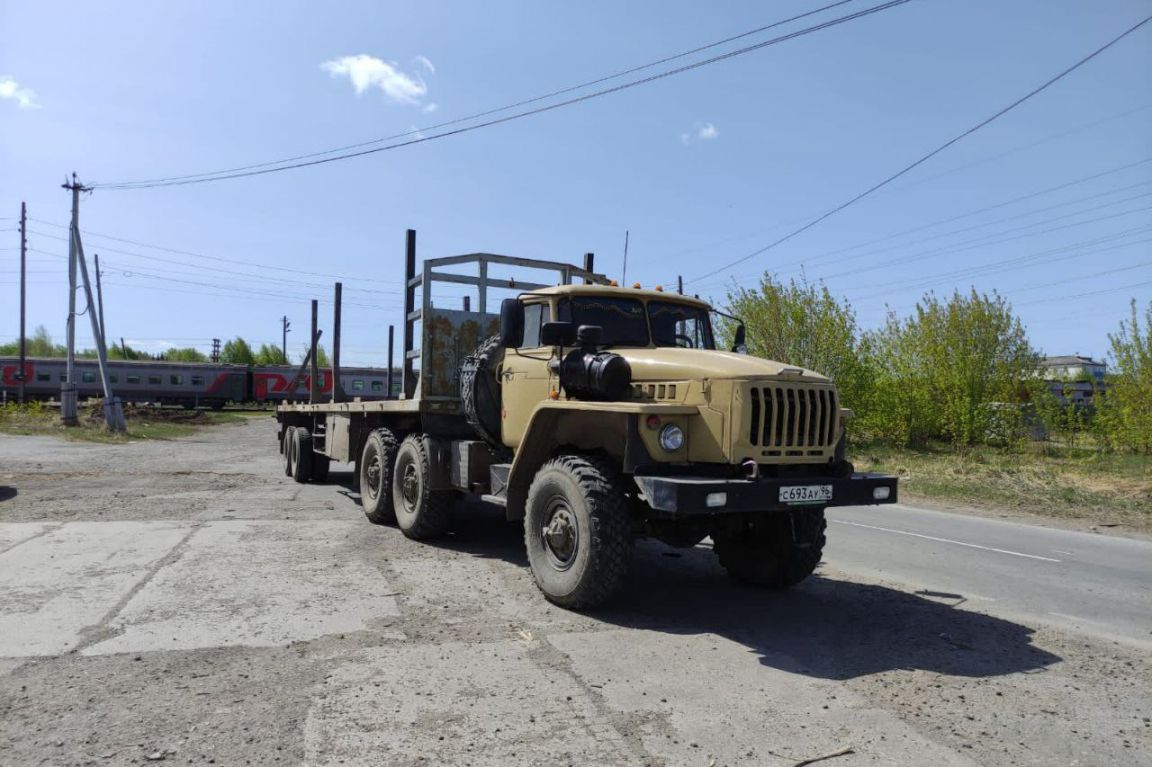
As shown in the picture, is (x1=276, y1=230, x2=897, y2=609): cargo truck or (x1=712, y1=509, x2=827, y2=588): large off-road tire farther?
(x1=712, y1=509, x2=827, y2=588): large off-road tire

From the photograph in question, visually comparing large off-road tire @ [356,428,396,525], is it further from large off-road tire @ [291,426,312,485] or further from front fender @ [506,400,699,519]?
large off-road tire @ [291,426,312,485]

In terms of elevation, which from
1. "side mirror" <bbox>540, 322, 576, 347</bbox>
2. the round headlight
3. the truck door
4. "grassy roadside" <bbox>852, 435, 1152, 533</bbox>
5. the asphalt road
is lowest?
"grassy roadside" <bbox>852, 435, 1152, 533</bbox>

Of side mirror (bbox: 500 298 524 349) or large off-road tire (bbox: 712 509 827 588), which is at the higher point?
A: side mirror (bbox: 500 298 524 349)

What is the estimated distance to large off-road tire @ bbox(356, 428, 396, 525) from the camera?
9.38m

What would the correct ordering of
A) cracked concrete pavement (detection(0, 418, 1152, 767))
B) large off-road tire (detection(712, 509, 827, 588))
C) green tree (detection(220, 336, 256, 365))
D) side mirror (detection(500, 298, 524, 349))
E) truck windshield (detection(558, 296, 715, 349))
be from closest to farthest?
cracked concrete pavement (detection(0, 418, 1152, 767)) → large off-road tire (detection(712, 509, 827, 588)) → side mirror (detection(500, 298, 524, 349)) → truck windshield (detection(558, 296, 715, 349)) → green tree (detection(220, 336, 256, 365))

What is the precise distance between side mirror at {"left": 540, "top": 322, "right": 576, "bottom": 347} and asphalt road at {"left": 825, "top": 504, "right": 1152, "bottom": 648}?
3726 millimetres


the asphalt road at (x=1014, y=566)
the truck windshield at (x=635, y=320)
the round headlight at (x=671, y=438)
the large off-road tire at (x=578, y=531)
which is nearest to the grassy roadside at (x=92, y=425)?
the truck windshield at (x=635, y=320)

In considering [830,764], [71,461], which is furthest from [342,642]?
[71,461]

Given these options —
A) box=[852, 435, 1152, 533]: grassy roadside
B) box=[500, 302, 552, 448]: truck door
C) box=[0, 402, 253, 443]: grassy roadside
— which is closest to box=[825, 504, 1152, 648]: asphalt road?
box=[852, 435, 1152, 533]: grassy roadside

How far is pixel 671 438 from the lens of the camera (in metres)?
5.42

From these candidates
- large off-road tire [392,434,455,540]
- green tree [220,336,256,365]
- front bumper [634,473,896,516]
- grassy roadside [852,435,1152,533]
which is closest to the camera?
front bumper [634,473,896,516]

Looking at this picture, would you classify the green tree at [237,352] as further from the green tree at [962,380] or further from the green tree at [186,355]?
the green tree at [962,380]

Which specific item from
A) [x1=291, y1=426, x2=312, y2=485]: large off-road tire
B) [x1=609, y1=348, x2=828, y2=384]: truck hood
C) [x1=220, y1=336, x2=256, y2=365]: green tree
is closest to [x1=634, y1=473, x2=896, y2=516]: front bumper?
[x1=609, y1=348, x2=828, y2=384]: truck hood

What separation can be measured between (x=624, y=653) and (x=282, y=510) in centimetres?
710
